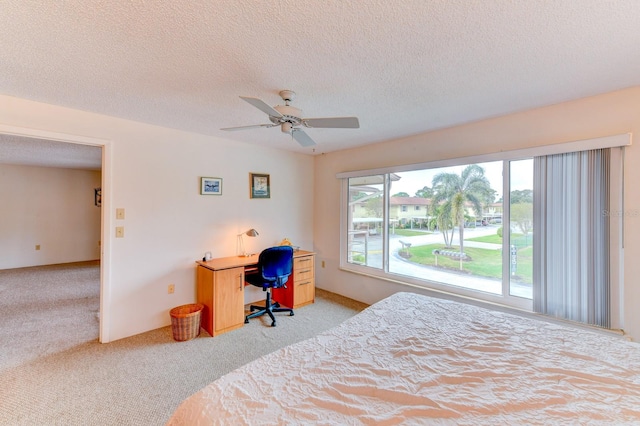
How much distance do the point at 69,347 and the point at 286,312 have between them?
7.44 feet

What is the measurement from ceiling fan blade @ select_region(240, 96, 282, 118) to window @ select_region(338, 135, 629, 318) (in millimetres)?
2168

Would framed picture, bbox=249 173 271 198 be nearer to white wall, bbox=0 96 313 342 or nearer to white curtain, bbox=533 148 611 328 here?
white wall, bbox=0 96 313 342

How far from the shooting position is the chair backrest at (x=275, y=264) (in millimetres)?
3143

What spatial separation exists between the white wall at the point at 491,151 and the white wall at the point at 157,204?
1170 millimetres

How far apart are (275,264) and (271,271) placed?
0.32 feet

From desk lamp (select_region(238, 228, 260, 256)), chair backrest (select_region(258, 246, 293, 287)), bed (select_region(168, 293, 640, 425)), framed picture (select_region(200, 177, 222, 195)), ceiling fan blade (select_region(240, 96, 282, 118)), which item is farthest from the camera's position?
desk lamp (select_region(238, 228, 260, 256))

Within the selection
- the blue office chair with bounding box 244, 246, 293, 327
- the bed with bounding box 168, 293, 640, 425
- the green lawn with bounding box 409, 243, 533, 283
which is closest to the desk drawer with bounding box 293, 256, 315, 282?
the blue office chair with bounding box 244, 246, 293, 327

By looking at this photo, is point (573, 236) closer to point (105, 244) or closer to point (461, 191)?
point (461, 191)

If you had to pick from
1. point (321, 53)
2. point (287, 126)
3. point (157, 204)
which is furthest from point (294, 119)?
point (157, 204)

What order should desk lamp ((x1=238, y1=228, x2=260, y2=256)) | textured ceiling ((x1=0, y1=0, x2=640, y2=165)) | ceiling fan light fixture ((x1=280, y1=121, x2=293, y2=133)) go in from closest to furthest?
1. textured ceiling ((x1=0, y1=0, x2=640, y2=165))
2. ceiling fan light fixture ((x1=280, y1=121, x2=293, y2=133))
3. desk lamp ((x1=238, y1=228, x2=260, y2=256))

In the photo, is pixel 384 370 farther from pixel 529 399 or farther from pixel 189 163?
pixel 189 163

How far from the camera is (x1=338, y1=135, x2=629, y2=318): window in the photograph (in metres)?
2.65

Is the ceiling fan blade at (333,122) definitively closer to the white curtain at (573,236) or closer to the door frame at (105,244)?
the white curtain at (573,236)

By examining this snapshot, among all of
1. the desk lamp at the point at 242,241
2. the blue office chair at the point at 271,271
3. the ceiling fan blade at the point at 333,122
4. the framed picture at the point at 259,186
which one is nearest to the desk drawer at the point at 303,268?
the blue office chair at the point at 271,271
